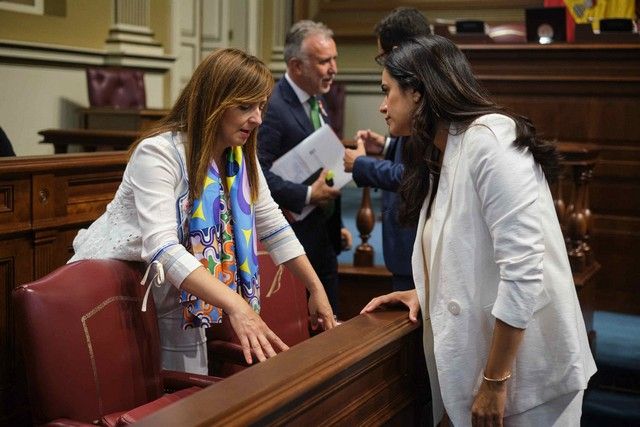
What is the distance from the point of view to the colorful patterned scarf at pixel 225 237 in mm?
2148

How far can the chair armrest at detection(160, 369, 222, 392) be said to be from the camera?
2154 mm

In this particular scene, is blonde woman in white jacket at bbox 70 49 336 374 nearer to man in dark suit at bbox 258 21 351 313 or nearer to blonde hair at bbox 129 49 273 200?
blonde hair at bbox 129 49 273 200

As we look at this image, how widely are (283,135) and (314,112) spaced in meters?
0.17

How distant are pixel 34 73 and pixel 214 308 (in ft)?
17.3

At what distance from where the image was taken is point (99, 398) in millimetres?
1922

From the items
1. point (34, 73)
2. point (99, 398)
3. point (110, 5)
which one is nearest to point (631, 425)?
point (99, 398)

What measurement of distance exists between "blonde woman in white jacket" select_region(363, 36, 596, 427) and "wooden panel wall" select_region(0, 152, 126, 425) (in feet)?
4.52

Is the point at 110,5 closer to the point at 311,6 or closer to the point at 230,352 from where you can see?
the point at 311,6

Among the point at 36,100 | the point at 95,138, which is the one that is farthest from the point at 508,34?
the point at 36,100

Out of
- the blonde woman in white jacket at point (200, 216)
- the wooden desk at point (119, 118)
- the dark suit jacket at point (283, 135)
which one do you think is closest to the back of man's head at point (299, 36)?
the dark suit jacket at point (283, 135)

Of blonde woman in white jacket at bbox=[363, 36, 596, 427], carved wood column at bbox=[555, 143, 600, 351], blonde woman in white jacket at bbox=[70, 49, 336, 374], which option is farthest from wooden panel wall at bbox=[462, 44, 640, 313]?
blonde woman in white jacket at bbox=[363, 36, 596, 427]

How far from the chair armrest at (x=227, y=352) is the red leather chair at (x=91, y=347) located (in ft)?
0.86

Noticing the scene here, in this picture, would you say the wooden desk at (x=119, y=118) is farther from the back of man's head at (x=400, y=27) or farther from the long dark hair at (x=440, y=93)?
the long dark hair at (x=440, y=93)

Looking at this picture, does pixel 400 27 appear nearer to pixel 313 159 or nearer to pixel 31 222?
pixel 313 159
